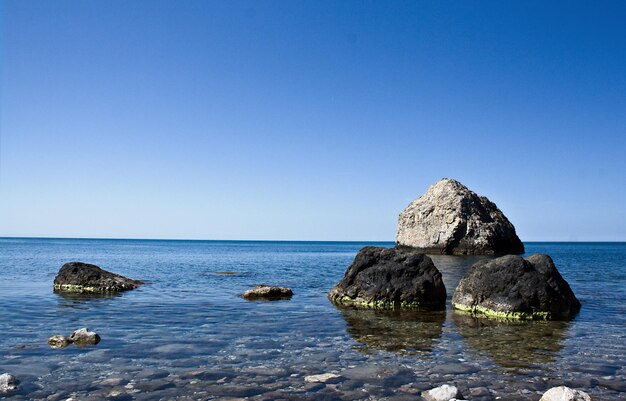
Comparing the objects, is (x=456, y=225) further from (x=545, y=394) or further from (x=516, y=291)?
(x=545, y=394)

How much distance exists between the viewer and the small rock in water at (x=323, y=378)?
8.75 meters

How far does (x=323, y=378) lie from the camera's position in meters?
8.93

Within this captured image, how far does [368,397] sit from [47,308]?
14588 millimetres

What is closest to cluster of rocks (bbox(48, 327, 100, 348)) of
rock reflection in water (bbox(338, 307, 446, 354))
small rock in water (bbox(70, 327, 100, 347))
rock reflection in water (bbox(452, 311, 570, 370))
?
small rock in water (bbox(70, 327, 100, 347))

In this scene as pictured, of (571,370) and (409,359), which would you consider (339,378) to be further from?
(571,370)

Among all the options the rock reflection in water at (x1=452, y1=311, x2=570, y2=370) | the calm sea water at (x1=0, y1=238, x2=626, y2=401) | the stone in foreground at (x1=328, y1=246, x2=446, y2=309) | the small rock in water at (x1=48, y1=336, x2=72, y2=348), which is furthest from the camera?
the stone in foreground at (x1=328, y1=246, x2=446, y2=309)

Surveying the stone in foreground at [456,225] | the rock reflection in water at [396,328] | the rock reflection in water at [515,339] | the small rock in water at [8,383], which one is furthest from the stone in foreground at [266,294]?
the stone in foreground at [456,225]

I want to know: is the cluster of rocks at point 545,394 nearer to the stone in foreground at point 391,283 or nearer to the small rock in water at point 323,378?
the small rock in water at point 323,378

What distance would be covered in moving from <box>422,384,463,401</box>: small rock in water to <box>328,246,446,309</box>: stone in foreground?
10.7 m

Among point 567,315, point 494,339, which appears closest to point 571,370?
point 494,339

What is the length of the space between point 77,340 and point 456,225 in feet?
224

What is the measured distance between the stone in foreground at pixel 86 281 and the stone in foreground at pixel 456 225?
59238 mm

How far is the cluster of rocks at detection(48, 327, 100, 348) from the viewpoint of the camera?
37.1 ft

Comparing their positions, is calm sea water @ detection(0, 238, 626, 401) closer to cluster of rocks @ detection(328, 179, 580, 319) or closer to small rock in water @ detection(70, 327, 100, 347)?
small rock in water @ detection(70, 327, 100, 347)
